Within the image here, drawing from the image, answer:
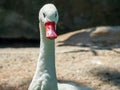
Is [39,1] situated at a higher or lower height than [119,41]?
higher

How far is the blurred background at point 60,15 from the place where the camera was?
8102 millimetres

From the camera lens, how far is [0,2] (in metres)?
8.13

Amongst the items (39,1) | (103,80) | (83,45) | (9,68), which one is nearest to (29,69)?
(9,68)

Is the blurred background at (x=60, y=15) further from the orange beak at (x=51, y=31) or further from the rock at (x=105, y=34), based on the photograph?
the orange beak at (x=51, y=31)

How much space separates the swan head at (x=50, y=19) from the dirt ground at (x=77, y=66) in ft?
5.14

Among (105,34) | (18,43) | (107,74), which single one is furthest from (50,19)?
(18,43)

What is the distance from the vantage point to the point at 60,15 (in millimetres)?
8414

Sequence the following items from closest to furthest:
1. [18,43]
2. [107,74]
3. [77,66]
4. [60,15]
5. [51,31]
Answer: [51,31] → [107,74] → [77,66] → [18,43] → [60,15]

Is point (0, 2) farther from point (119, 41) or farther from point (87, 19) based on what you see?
point (119, 41)

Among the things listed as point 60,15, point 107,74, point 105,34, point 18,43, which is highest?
point 60,15

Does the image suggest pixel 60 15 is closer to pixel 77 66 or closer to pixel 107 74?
pixel 77 66

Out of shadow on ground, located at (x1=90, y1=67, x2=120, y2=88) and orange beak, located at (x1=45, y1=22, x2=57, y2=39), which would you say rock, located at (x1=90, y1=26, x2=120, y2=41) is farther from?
orange beak, located at (x1=45, y1=22, x2=57, y2=39)

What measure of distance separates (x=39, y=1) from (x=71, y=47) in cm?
191

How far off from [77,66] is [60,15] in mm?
3038
